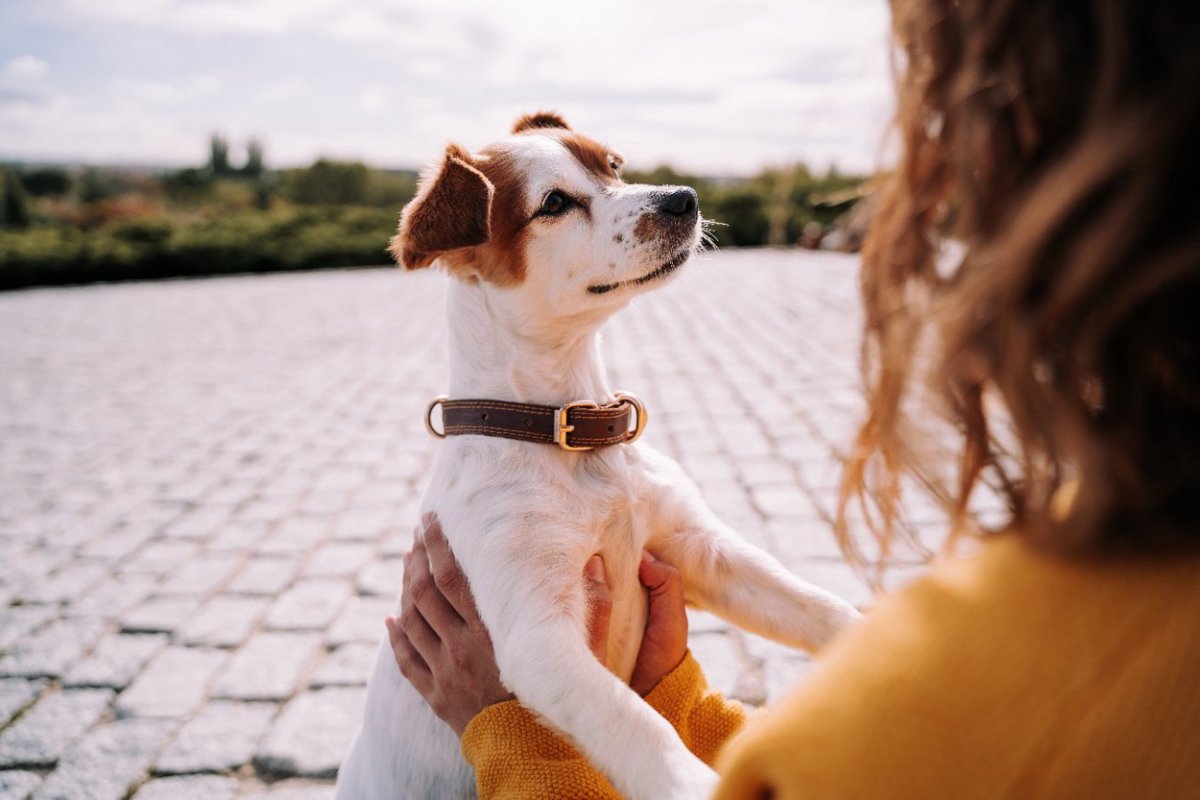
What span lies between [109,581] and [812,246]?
Result: 18.4 meters

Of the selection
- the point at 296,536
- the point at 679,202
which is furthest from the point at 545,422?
the point at 296,536

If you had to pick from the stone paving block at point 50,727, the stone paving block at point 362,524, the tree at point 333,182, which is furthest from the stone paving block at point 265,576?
the tree at point 333,182

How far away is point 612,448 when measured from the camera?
214 centimetres

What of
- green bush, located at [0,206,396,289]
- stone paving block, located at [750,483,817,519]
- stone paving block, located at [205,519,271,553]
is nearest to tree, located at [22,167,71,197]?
green bush, located at [0,206,396,289]

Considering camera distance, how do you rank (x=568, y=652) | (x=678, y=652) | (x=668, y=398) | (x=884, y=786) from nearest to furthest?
(x=884, y=786) < (x=568, y=652) < (x=678, y=652) < (x=668, y=398)

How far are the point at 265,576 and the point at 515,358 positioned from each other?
254 centimetres

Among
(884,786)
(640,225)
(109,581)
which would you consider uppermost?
(640,225)

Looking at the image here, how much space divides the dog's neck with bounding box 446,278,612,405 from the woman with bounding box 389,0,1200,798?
4.90 ft

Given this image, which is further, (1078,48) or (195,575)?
(195,575)

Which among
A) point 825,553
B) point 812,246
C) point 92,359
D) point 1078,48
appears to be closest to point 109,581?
point 825,553

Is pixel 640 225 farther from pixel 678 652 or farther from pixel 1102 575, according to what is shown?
pixel 1102 575

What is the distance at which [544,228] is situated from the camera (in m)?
2.50

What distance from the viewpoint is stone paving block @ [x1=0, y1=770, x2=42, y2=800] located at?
2580 mm

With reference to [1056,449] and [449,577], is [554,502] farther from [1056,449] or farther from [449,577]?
[1056,449]
